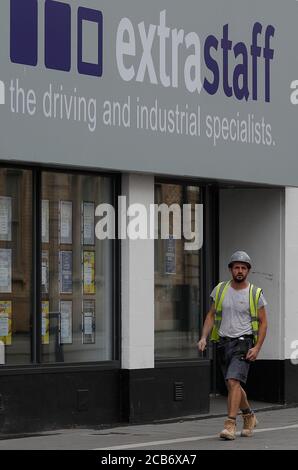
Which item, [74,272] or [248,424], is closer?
[248,424]

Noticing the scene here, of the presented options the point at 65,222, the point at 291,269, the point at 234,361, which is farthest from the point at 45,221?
the point at 291,269

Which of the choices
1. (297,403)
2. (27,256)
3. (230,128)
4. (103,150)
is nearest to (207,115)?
(230,128)

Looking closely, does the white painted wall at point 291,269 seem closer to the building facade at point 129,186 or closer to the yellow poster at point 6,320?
the building facade at point 129,186

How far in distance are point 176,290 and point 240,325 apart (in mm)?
2871

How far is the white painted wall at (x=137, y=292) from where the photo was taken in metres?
14.4

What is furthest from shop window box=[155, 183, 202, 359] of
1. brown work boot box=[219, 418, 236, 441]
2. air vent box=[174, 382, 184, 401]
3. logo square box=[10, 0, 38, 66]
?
logo square box=[10, 0, 38, 66]

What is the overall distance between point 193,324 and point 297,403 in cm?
209

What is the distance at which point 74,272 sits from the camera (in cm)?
1437

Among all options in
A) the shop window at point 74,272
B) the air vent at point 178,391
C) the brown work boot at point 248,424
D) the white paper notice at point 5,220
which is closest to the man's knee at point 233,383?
the brown work boot at point 248,424

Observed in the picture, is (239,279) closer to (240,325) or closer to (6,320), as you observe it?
(240,325)

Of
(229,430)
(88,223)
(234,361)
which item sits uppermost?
(88,223)

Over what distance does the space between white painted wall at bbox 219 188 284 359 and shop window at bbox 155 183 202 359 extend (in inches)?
57.2

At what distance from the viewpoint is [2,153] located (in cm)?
1272

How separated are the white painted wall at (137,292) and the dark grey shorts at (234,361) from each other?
5.79 ft
